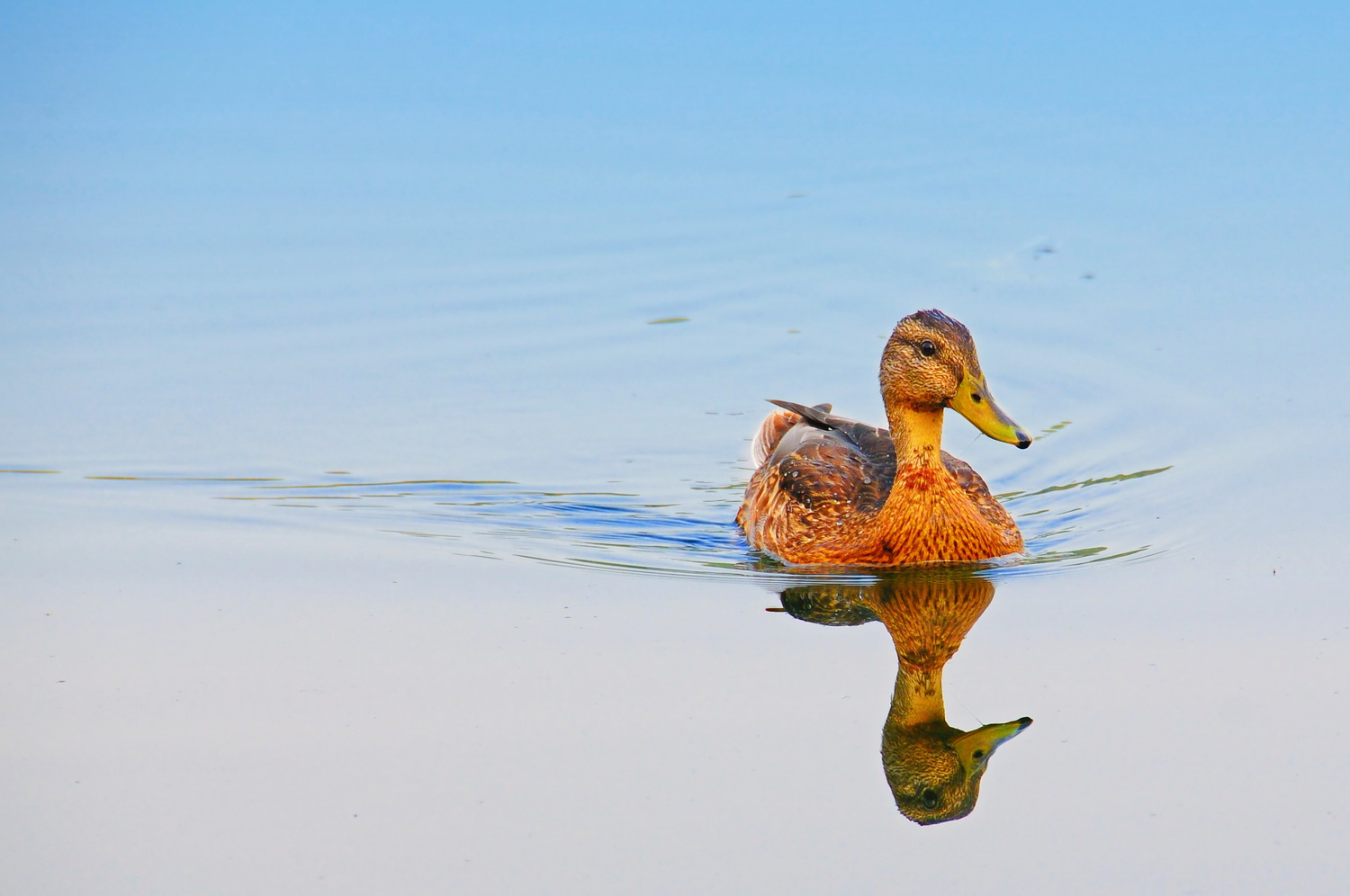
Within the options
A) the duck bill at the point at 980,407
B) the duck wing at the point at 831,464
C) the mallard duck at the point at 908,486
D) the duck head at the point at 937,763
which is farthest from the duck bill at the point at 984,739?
the duck wing at the point at 831,464

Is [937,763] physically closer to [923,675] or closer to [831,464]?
[923,675]

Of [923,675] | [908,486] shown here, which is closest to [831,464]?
[908,486]

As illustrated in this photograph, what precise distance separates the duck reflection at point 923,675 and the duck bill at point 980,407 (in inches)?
33.3

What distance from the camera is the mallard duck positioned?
1031cm

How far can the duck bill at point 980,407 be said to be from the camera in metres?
10.2

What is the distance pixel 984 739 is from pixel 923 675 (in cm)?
93

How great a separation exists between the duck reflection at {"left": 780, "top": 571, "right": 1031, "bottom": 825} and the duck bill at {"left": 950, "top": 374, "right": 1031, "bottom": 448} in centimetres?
85

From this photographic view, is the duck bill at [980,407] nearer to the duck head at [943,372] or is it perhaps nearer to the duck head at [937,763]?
the duck head at [943,372]

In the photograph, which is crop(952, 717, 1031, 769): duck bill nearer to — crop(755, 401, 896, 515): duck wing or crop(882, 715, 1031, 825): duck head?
crop(882, 715, 1031, 825): duck head

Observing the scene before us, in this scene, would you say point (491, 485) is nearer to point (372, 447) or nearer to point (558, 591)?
point (372, 447)

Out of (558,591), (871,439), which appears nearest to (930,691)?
→ (558,591)

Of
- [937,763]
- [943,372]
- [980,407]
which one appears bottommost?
[937,763]

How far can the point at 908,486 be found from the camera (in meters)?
10.6

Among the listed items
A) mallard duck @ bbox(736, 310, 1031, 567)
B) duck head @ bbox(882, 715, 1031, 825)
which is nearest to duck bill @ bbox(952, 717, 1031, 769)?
duck head @ bbox(882, 715, 1031, 825)
